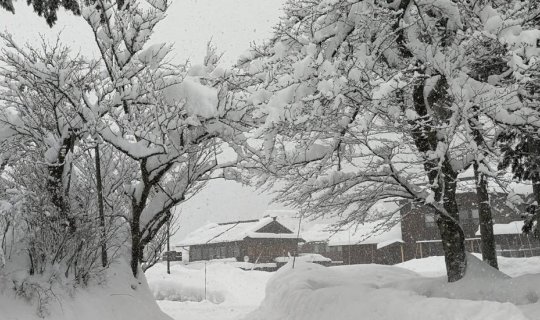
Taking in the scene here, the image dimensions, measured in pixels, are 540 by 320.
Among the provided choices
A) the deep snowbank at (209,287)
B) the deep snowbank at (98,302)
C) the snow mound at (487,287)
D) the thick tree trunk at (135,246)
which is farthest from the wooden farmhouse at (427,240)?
the snow mound at (487,287)

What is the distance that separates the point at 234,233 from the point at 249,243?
13.8 feet

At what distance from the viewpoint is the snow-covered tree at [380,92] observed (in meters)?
6.07

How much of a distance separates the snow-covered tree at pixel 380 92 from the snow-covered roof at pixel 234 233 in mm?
40370

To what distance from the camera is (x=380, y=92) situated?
552 centimetres

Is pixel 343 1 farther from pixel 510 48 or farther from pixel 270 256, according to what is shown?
pixel 270 256

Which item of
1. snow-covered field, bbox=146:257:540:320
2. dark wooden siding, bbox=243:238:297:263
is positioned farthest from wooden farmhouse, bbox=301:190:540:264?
snow-covered field, bbox=146:257:540:320

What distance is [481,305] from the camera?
558 cm

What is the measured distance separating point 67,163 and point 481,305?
721 centimetres

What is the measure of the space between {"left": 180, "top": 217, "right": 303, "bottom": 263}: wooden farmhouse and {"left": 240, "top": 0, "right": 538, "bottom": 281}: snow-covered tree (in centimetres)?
3815

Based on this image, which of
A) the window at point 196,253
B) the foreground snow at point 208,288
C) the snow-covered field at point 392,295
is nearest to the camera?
the snow-covered field at point 392,295

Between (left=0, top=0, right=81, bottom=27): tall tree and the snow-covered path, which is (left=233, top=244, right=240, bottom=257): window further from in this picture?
(left=0, top=0, right=81, bottom=27): tall tree

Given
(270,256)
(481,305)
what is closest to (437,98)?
(481,305)

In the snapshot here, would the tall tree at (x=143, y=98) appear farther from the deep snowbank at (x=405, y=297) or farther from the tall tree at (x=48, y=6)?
the deep snowbank at (x=405, y=297)

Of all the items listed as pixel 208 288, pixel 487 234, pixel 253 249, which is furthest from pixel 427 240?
pixel 487 234
